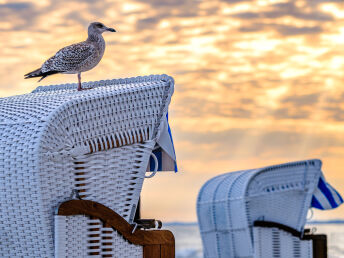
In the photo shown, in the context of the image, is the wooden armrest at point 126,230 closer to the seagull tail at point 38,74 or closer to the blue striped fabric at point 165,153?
the blue striped fabric at point 165,153

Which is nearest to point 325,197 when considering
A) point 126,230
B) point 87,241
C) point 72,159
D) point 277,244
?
point 277,244

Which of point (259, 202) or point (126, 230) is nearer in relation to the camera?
point (126, 230)

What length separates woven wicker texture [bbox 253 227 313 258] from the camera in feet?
26.7

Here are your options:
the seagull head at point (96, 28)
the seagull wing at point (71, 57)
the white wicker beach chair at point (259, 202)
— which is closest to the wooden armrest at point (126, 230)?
the seagull wing at point (71, 57)

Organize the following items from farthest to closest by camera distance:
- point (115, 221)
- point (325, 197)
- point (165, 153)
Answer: point (325, 197) < point (165, 153) < point (115, 221)

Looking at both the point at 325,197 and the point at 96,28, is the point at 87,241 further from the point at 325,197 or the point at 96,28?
the point at 325,197

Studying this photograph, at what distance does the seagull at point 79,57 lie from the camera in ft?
16.7

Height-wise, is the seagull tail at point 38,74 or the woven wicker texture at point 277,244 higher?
the seagull tail at point 38,74

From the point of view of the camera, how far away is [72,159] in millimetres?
4223

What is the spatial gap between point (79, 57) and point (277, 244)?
427cm

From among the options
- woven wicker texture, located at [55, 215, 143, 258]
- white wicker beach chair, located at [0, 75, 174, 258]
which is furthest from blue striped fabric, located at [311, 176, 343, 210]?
woven wicker texture, located at [55, 215, 143, 258]

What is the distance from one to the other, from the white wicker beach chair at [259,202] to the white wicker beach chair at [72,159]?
3.52m

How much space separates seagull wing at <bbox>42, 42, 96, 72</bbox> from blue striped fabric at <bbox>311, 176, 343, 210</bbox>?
14.8ft

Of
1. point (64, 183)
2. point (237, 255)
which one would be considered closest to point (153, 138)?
point (64, 183)
